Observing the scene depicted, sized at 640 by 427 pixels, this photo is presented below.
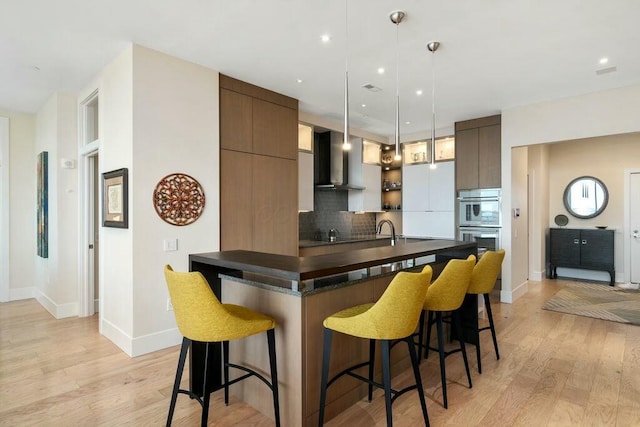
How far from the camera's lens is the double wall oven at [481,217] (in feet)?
17.4

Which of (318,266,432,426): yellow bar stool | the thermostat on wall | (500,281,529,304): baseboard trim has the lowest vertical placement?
(500,281,529,304): baseboard trim

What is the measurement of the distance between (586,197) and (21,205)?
9.87m

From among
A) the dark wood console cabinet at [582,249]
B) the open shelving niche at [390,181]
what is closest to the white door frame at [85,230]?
the open shelving niche at [390,181]

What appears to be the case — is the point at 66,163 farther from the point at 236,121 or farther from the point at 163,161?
the point at 236,121

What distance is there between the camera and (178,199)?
11.5 feet

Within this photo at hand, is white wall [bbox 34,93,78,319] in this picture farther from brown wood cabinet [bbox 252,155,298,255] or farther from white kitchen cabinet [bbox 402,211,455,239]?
white kitchen cabinet [bbox 402,211,455,239]

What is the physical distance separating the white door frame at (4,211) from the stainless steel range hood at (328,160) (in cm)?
461

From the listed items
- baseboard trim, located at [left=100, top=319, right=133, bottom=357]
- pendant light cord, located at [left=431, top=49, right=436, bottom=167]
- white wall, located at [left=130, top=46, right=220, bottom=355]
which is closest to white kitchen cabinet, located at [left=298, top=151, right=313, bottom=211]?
white wall, located at [left=130, top=46, right=220, bottom=355]

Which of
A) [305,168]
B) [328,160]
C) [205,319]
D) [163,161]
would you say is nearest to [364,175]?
[328,160]

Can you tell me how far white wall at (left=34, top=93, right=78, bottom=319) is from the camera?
4461mm

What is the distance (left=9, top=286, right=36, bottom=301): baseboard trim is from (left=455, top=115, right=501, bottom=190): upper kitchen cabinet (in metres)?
7.01

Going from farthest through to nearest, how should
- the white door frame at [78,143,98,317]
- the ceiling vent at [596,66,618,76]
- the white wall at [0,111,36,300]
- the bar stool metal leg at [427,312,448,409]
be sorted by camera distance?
→ the white wall at [0,111,36,300]
the white door frame at [78,143,98,317]
the ceiling vent at [596,66,618,76]
the bar stool metal leg at [427,312,448,409]

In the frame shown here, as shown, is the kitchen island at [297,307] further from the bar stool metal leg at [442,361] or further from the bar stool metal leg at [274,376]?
the bar stool metal leg at [442,361]

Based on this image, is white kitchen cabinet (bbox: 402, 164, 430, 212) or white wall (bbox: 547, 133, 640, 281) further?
white wall (bbox: 547, 133, 640, 281)
